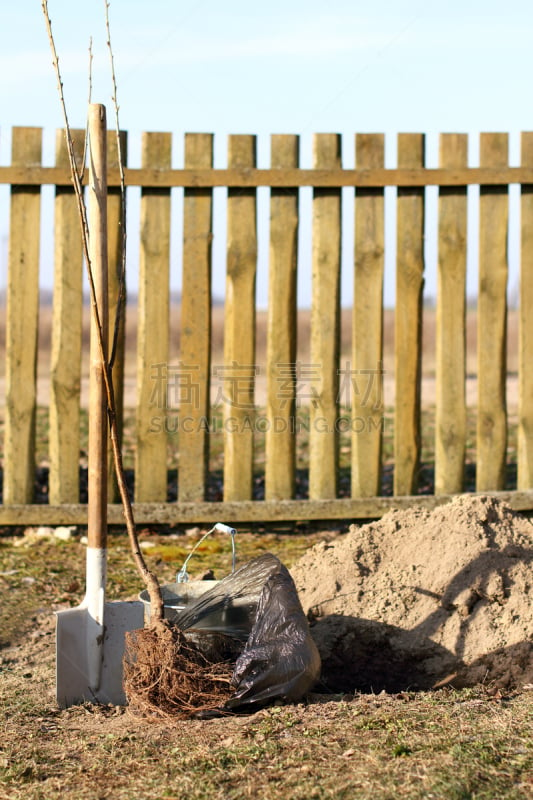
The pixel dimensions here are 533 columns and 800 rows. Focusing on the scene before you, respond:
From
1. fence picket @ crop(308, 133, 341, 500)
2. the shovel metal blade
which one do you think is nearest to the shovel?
the shovel metal blade

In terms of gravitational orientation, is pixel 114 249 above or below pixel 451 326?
above

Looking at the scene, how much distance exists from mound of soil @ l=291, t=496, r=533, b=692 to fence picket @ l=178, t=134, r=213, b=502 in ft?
5.02

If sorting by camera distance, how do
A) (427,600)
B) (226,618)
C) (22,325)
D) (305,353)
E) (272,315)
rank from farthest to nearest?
(305,353) → (272,315) → (22,325) → (427,600) → (226,618)

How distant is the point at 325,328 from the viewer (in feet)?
17.0

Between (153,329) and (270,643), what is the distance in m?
2.66

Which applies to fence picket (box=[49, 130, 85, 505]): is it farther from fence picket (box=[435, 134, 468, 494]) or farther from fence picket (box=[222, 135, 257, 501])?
fence picket (box=[435, 134, 468, 494])

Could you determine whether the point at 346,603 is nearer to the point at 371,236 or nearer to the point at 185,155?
the point at 371,236

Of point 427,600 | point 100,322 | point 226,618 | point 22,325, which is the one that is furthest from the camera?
point 22,325

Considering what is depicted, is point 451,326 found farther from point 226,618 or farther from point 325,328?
point 226,618

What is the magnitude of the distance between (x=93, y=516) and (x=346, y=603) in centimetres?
114

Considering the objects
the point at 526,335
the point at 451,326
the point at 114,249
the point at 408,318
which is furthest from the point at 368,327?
the point at 114,249

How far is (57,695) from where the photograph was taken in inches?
116

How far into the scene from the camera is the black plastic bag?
2.78 m

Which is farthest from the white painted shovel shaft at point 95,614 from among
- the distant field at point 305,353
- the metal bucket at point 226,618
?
the distant field at point 305,353
